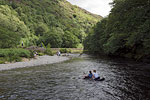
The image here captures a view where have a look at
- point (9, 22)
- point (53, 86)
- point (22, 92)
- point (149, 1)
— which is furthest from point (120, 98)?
point (9, 22)

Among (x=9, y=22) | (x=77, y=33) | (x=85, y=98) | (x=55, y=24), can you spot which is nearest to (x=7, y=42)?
(x=85, y=98)

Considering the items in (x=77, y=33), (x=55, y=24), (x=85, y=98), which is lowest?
(x=85, y=98)

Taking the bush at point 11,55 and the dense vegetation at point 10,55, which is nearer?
the dense vegetation at point 10,55

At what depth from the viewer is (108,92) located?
476 inches

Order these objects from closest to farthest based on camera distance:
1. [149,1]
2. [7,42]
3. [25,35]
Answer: [149,1]
[7,42]
[25,35]

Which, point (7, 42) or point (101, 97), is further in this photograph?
point (7, 42)

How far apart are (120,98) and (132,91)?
203 centimetres

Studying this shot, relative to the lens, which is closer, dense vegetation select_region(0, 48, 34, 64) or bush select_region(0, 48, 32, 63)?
dense vegetation select_region(0, 48, 34, 64)

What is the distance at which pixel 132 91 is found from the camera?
468 inches

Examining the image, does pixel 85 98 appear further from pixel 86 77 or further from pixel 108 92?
pixel 86 77

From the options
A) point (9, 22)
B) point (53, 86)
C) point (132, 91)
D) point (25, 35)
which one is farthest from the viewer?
point (25, 35)

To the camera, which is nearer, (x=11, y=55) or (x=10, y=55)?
(x=10, y=55)

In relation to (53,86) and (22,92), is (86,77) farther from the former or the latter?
(22,92)

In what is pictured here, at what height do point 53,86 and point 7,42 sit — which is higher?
point 7,42
